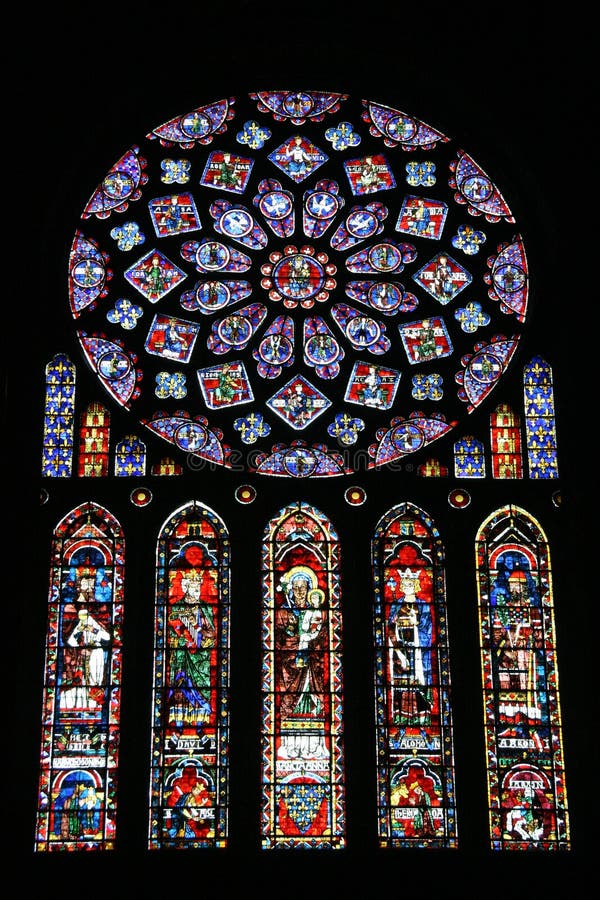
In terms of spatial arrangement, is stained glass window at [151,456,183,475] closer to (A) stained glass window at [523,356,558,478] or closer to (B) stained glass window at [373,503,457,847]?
(B) stained glass window at [373,503,457,847]

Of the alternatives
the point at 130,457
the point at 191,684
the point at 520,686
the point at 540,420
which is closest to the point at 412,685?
the point at 520,686

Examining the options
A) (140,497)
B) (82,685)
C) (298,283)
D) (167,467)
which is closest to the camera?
(82,685)

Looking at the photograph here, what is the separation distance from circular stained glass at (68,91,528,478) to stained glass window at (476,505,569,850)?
51.3 inches

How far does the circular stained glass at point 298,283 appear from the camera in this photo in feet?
50.0

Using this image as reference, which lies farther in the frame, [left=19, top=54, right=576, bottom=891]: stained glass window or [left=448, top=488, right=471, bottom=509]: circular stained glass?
[left=448, top=488, right=471, bottom=509]: circular stained glass

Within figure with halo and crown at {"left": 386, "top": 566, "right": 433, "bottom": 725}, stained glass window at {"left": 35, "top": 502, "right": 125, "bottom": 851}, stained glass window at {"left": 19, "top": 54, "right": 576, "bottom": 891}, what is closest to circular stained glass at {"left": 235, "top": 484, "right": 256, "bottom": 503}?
stained glass window at {"left": 19, "top": 54, "right": 576, "bottom": 891}

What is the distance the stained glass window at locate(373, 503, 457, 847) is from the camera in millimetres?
13867

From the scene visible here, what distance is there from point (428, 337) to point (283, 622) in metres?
3.23

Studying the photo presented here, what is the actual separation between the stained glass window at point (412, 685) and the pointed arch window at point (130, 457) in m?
2.30

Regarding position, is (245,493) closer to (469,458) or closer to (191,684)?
(191,684)

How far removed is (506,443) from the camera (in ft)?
49.8

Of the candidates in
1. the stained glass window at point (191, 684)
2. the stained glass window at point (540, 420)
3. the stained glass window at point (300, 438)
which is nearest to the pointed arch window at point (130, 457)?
the stained glass window at point (300, 438)

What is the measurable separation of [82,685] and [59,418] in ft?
8.53

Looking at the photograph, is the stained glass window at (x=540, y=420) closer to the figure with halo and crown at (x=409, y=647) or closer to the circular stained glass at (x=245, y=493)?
the figure with halo and crown at (x=409, y=647)
